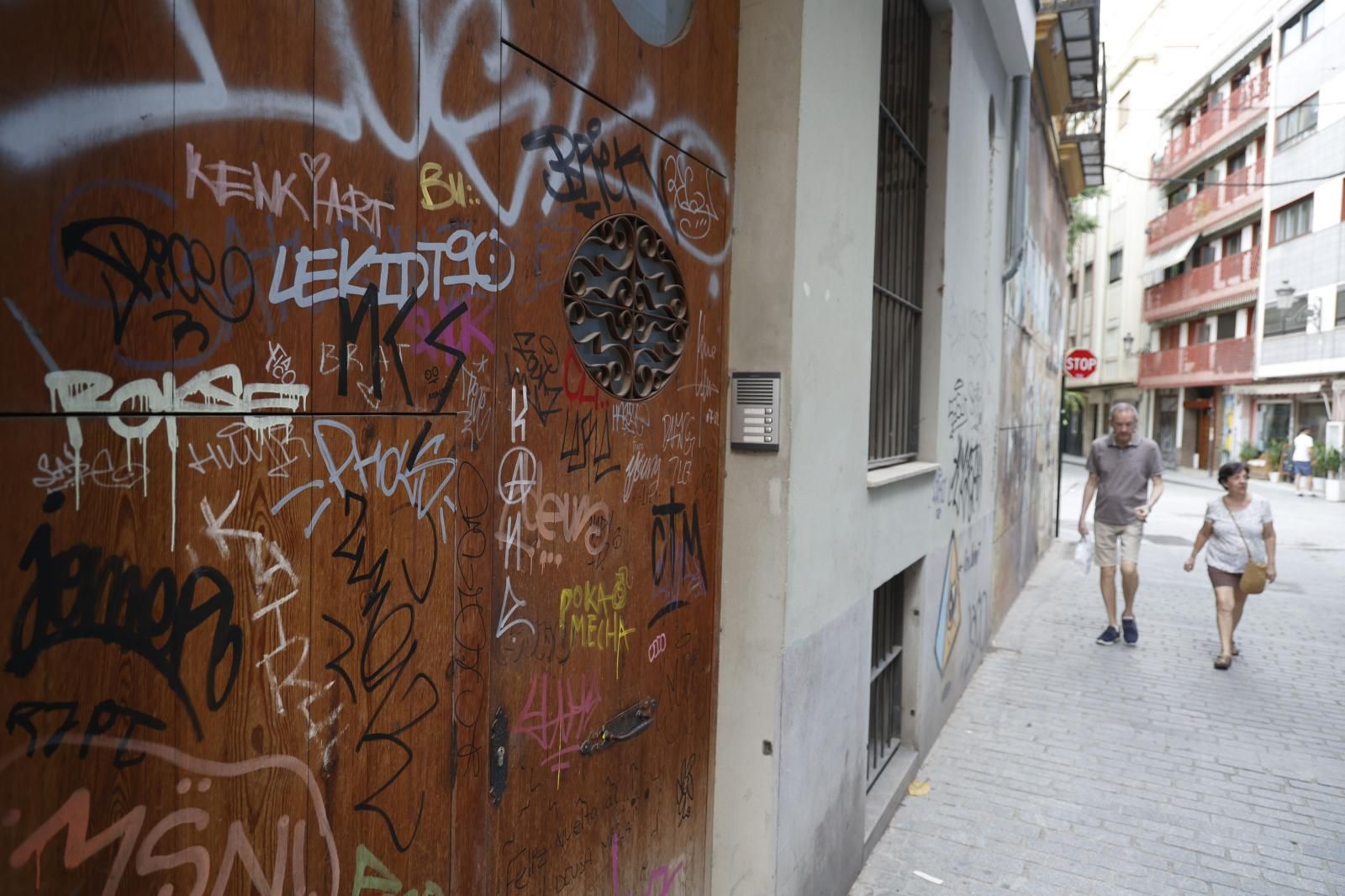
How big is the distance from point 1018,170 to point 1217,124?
30964 millimetres

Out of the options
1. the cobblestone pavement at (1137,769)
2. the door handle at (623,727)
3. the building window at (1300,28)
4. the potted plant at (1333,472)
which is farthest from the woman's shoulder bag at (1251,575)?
the building window at (1300,28)

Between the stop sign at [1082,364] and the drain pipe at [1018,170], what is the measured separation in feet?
27.4

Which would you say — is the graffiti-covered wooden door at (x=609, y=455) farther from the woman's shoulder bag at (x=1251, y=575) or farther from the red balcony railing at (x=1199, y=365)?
the red balcony railing at (x=1199, y=365)

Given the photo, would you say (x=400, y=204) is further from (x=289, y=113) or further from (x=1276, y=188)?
(x=1276, y=188)

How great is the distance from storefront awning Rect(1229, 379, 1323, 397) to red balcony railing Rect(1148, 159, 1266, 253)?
6180 millimetres

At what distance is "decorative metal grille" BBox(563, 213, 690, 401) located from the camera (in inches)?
87.0

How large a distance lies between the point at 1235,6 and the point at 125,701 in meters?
39.2

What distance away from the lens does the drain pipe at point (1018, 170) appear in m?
7.34

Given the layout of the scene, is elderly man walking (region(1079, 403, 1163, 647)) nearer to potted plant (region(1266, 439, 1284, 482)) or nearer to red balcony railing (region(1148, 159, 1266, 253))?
potted plant (region(1266, 439, 1284, 482))

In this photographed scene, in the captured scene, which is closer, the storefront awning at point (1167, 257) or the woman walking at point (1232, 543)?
the woman walking at point (1232, 543)

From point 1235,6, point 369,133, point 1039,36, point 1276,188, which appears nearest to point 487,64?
point 369,133

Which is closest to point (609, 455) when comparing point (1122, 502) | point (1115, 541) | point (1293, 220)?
point (1122, 502)

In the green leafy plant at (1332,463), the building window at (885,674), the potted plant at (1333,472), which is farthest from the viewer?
the green leafy plant at (1332,463)

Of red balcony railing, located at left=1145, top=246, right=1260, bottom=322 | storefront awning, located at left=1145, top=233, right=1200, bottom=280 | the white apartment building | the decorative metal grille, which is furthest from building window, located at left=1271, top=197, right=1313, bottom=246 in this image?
the decorative metal grille
